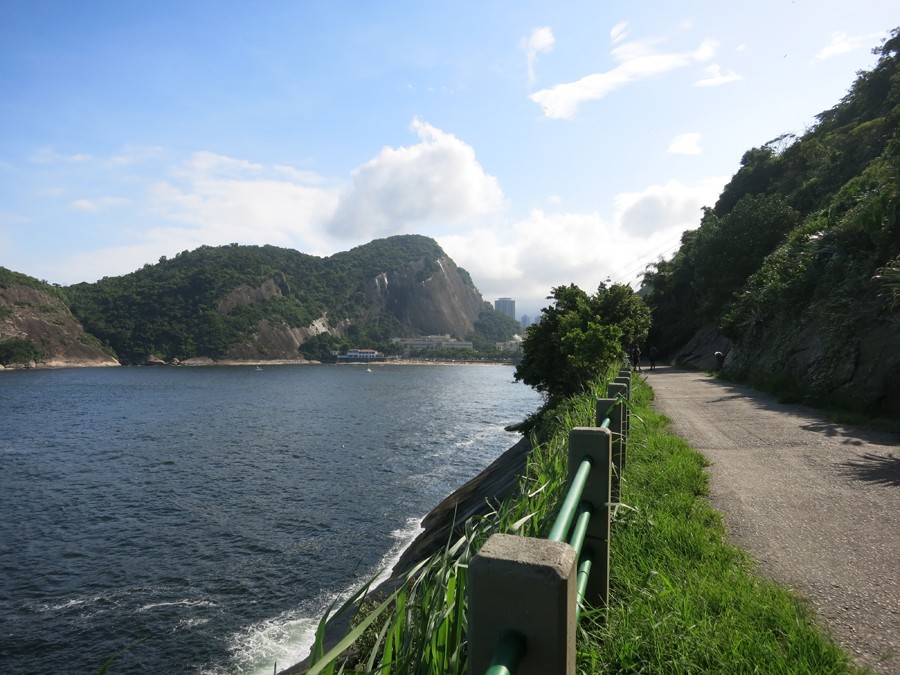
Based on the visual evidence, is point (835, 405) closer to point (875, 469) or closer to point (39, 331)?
point (875, 469)

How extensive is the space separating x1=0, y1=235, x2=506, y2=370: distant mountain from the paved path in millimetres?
124217

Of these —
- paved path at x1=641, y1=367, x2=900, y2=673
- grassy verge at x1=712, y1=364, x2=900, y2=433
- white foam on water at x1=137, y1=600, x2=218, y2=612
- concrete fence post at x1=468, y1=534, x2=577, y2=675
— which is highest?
concrete fence post at x1=468, y1=534, x2=577, y2=675

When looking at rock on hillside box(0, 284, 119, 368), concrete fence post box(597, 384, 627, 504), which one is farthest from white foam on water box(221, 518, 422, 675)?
rock on hillside box(0, 284, 119, 368)

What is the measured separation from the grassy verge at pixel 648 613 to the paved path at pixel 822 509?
28cm

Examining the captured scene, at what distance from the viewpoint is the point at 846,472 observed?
20.4 feet

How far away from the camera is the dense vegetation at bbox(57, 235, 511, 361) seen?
398 feet


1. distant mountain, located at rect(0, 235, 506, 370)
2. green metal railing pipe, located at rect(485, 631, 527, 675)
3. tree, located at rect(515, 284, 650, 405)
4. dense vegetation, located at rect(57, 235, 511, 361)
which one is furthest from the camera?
dense vegetation, located at rect(57, 235, 511, 361)

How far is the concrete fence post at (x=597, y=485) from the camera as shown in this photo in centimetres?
262

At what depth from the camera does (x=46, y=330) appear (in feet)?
351

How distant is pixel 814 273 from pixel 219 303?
448ft

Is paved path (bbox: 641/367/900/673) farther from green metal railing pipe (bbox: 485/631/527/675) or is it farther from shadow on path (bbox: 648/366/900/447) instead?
green metal railing pipe (bbox: 485/631/527/675)

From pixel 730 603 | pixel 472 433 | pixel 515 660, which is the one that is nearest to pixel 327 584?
pixel 730 603

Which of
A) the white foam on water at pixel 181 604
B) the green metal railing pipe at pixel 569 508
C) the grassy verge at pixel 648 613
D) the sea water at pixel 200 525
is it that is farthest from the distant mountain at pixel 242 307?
the green metal railing pipe at pixel 569 508

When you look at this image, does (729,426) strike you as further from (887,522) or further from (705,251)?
(705,251)
